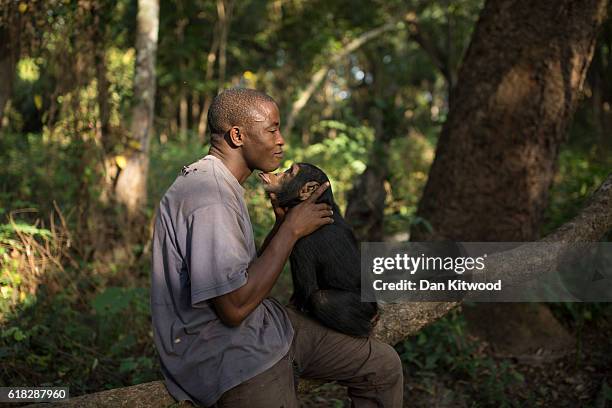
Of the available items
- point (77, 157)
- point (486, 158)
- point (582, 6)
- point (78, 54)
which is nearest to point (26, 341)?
point (77, 157)

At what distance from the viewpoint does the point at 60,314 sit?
4.32m

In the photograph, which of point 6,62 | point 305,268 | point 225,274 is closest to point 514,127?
point 305,268

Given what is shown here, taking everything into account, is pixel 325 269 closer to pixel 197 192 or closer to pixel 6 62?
pixel 197 192

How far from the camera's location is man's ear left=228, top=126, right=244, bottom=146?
2287 millimetres

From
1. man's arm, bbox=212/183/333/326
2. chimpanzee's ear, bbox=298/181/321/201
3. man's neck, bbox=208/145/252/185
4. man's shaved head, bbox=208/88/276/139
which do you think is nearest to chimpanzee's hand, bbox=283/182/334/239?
man's arm, bbox=212/183/333/326

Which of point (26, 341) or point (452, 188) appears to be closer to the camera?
point (26, 341)

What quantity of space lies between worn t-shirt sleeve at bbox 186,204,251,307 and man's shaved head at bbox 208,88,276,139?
0.44 m

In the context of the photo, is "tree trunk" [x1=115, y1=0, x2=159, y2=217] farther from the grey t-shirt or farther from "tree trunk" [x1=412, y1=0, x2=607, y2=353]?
the grey t-shirt

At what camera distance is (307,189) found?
8.63 ft

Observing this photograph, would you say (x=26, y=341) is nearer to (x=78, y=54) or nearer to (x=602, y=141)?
(x=78, y=54)

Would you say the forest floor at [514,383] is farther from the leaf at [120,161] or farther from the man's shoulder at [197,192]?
the leaf at [120,161]

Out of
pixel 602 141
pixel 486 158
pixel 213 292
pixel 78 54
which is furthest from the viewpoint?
pixel 602 141

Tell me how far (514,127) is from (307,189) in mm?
2592

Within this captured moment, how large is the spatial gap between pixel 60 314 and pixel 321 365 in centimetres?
265
